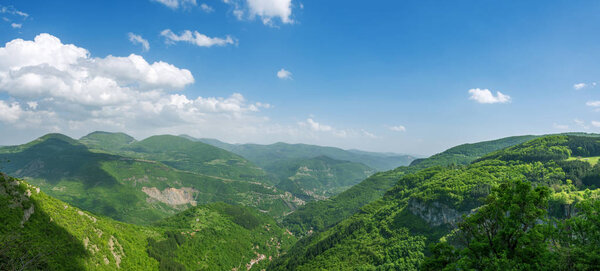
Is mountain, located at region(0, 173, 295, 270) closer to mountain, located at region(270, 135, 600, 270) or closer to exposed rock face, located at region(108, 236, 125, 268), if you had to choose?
exposed rock face, located at region(108, 236, 125, 268)

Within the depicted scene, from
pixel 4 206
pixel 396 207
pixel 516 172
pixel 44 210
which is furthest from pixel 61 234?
pixel 516 172

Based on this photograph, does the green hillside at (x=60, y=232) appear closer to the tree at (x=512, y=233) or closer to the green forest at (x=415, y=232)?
the green forest at (x=415, y=232)

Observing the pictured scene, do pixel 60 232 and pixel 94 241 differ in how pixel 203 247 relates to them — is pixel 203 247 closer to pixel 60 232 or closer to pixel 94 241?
pixel 94 241

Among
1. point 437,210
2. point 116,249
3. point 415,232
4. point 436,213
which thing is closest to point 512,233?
point 415,232

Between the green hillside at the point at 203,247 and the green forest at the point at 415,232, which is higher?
the green forest at the point at 415,232

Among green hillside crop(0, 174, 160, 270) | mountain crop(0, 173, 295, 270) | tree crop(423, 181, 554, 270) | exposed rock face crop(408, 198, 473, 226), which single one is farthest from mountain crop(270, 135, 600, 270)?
green hillside crop(0, 174, 160, 270)

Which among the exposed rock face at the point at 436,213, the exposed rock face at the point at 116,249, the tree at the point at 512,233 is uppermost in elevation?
the tree at the point at 512,233

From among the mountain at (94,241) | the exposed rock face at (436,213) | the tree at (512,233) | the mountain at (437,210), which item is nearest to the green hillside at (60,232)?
the mountain at (94,241)

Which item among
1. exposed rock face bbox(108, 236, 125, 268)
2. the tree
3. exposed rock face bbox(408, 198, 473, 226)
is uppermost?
the tree
